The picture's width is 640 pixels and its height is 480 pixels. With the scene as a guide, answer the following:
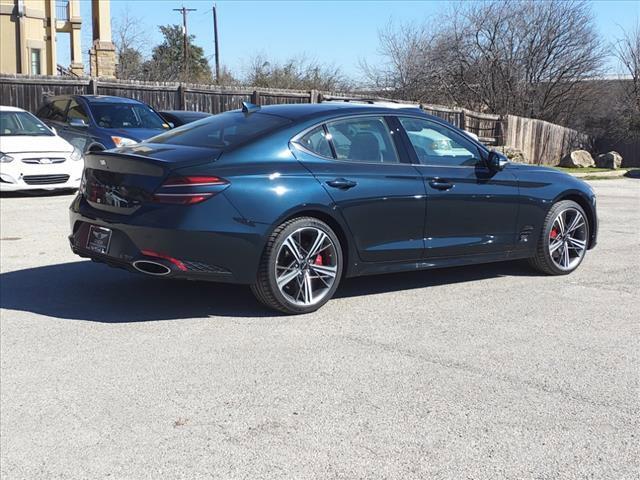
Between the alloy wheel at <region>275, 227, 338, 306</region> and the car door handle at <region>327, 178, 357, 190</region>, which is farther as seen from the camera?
the car door handle at <region>327, 178, 357, 190</region>

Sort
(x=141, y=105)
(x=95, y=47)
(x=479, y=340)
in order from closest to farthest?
1. (x=479, y=340)
2. (x=141, y=105)
3. (x=95, y=47)

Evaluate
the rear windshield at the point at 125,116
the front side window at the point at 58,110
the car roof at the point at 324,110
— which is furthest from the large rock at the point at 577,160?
the car roof at the point at 324,110

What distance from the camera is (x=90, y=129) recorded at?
14281 millimetres

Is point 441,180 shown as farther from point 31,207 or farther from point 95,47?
point 95,47

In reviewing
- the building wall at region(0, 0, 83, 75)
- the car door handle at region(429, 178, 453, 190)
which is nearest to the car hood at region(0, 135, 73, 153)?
the car door handle at region(429, 178, 453, 190)

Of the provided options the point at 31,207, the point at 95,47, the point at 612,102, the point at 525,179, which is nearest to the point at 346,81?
the point at 95,47

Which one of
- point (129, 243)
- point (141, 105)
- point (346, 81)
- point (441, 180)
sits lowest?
point (129, 243)

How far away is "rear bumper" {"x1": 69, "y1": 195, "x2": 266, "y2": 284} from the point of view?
5199mm

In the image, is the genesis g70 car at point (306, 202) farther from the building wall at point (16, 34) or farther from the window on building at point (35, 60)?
the window on building at point (35, 60)

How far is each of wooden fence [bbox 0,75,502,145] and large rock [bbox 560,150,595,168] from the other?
25.8ft

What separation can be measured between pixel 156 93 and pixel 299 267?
54.2 ft

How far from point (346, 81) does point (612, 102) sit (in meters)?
13.6

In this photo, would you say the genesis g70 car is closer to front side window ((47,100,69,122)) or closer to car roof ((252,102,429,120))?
car roof ((252,102,429,120))

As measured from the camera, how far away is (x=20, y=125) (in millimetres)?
13703
